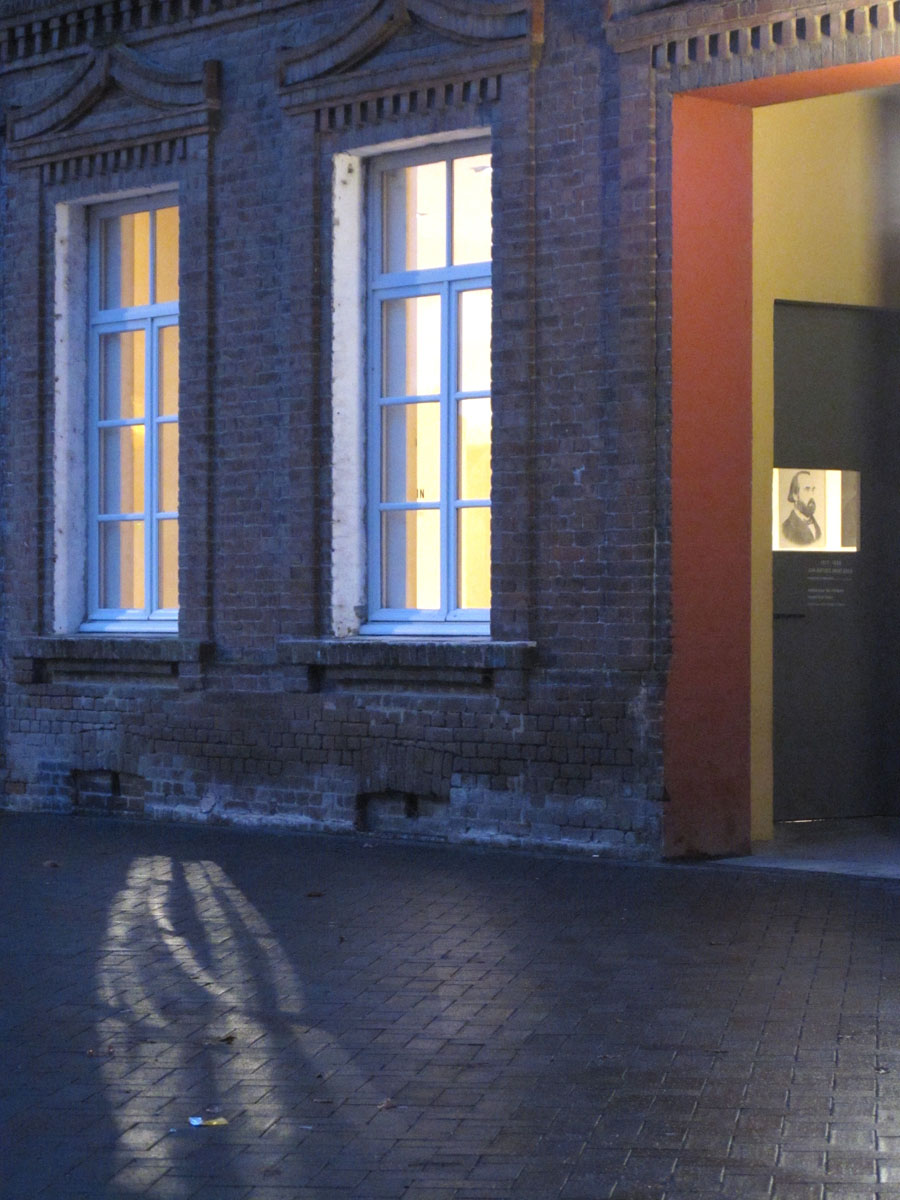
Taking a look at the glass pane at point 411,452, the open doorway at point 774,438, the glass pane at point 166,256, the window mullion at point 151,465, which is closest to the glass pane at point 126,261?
the glass pane at point 166,256

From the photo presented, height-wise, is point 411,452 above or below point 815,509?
above

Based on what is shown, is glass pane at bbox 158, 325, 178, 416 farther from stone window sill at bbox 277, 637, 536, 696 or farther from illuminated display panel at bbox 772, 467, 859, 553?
illuminated display panel at bbox 772, 467, 859, 553

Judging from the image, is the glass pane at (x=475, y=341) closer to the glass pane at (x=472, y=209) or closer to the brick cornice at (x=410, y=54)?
the glass pane at (x=472, y=209)

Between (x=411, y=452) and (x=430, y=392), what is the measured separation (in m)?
0.41

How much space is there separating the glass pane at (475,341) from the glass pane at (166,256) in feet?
8.85

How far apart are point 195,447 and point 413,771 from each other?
2.89m

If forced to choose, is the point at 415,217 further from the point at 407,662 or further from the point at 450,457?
the point at 407,662

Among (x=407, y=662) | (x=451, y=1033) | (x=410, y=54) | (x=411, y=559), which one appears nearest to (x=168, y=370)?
(x=411, y=559)

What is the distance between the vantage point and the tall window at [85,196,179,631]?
1402 cm

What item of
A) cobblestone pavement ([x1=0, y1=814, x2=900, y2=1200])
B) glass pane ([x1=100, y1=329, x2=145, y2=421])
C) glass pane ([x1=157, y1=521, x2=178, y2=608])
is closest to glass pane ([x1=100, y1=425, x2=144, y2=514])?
glass pane ([x1=100, y1=329, x2=145, y2=421])

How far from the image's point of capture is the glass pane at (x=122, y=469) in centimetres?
1430

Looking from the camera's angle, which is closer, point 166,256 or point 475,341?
point 475,341

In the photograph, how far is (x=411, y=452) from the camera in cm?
1254

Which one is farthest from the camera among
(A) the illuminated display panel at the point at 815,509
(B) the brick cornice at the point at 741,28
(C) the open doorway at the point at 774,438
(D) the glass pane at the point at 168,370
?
(D) the glass pane at the point at 168,370
